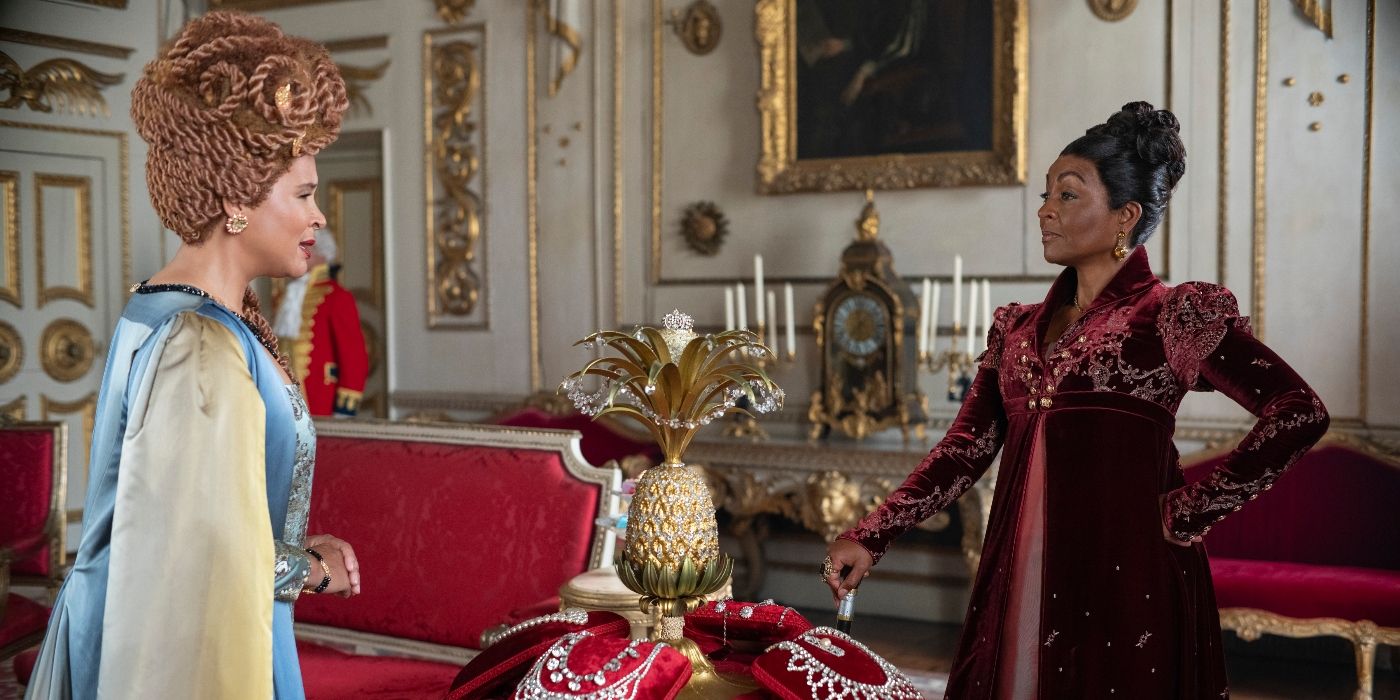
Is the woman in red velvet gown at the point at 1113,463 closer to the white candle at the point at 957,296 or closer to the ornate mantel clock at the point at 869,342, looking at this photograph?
the white candle at the point at 957,296

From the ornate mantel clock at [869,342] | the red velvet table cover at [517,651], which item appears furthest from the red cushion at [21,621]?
the ornate mantel clock at [869,342]

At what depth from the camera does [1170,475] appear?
2020mm

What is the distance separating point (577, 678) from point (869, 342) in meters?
3.39

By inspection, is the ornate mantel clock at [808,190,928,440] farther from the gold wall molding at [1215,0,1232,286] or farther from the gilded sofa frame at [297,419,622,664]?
the gilded sofa frame at [297,419,622,664]

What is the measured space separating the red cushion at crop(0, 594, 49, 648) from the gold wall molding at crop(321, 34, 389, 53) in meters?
3.66

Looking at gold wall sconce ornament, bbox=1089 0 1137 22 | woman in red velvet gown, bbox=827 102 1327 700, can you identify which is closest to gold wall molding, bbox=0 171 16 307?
gold wall sconce ornament, bbox=1089 0 1137 22

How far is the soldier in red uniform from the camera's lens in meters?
5.90

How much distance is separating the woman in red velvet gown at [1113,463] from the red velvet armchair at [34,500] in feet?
9.15

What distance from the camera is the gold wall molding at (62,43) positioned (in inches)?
251

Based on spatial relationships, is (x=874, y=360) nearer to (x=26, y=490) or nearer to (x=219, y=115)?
(x=26, y=490)

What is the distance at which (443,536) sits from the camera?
10.5ft

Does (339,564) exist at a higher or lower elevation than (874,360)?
lower

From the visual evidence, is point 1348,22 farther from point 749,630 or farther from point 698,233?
point 749,630

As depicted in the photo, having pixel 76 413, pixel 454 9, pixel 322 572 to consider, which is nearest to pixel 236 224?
pixel 322 572
